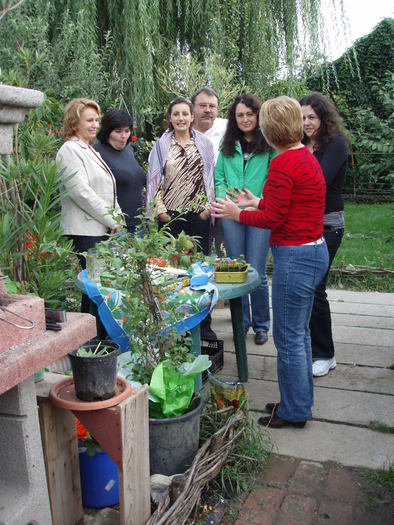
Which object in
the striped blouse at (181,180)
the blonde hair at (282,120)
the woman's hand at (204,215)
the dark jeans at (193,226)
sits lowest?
the dark jeans at (193,226)

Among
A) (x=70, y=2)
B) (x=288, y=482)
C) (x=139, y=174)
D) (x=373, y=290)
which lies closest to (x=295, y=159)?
(x=288, y=482)

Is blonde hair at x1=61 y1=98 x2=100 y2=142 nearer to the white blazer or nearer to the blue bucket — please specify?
the white blazer

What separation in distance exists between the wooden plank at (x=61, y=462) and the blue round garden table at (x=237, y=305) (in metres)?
1.10

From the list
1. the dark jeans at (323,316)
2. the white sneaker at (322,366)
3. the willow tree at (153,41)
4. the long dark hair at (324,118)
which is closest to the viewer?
the long dark hair at (324,118)

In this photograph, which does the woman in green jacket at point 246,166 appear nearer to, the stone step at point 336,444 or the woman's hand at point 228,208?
the woman's hand at point 228,208

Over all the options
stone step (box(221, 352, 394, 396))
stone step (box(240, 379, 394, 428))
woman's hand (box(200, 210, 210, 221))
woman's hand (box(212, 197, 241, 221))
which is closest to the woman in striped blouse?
woman's hand (box(200, 210, 210, 221))

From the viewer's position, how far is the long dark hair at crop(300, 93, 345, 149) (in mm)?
3426

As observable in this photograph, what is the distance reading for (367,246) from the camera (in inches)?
310

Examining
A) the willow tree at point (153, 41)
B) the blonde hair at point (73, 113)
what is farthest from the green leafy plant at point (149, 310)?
the willow tree at point (153, 41)

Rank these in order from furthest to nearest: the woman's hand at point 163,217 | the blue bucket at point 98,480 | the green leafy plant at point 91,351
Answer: the woman's hand at point 163,217
the blue bucket at point 98,480
the green leafy plant at point 91,351

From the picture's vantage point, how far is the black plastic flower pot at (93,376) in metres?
1.93

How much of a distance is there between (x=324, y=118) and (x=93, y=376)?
2.29 m

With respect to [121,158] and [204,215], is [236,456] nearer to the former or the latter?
[204,215]

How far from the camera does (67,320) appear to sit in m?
1.87
